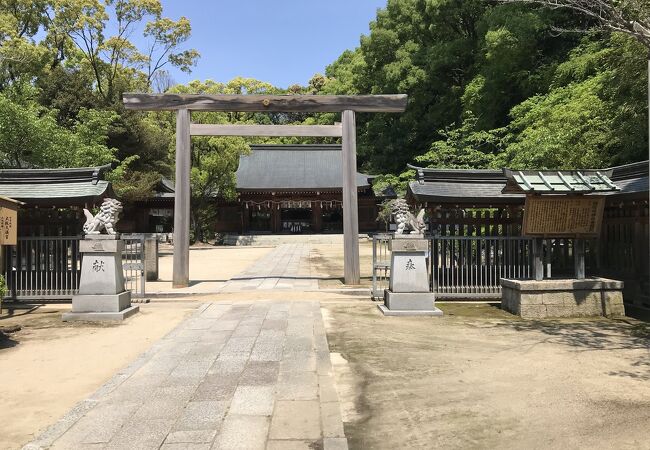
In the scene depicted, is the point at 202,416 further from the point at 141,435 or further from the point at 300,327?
the point at 300,327

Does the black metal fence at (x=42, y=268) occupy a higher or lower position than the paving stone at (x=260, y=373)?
higher

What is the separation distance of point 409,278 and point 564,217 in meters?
3.19

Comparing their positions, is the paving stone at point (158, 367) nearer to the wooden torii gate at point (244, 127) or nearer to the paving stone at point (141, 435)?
the paving stone at point (141, 435)

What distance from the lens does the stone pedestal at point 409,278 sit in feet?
26.6

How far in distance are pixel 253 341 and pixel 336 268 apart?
10.1 m

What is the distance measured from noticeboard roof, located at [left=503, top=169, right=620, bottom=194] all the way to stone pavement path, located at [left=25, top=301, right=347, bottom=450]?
15.5ft

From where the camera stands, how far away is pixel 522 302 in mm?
7914

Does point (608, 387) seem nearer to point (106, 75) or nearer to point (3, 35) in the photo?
point (3, 35)

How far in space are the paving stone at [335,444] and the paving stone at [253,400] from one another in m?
0.69

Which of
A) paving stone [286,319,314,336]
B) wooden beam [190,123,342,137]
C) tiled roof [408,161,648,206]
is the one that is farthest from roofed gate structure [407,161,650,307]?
paving stone [286,319,314,336]

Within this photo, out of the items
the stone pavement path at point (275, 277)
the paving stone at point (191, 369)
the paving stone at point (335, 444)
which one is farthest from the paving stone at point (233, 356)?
the stone pavement path at point (275, 277)

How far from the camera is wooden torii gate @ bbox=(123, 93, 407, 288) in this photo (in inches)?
445

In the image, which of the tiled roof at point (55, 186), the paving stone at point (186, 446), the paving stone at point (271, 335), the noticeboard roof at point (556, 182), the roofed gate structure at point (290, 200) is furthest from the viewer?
the roofed gate structure at point (290, 200)

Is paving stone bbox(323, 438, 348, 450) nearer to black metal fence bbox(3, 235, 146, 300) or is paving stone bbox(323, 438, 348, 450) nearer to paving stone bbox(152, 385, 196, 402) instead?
paving stone bbox(152, 385, 196, 402)
